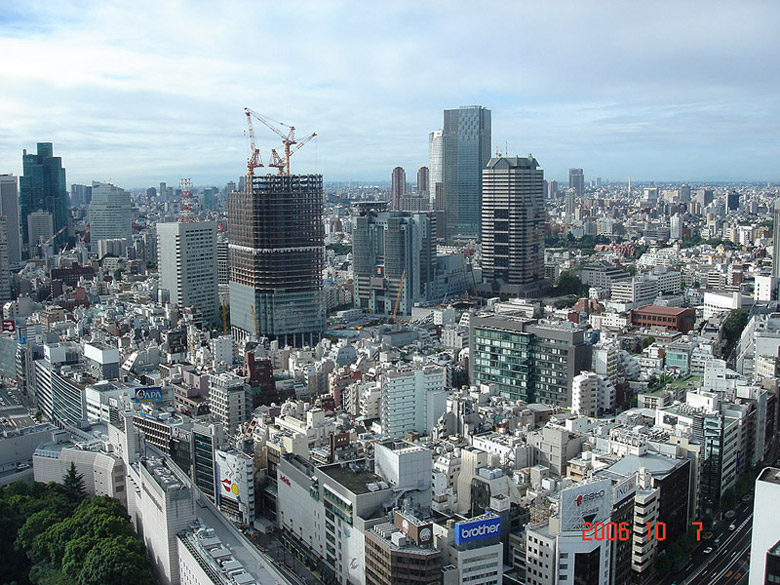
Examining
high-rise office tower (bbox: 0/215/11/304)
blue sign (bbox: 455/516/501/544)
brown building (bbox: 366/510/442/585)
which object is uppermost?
high-rise office tower (bbox: 0/215/11/304)

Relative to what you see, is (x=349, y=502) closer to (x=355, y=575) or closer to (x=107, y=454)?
(x=355, y=575)

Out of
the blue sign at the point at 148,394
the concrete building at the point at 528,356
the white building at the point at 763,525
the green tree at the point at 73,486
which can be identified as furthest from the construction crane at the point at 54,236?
the white building at the point at 763,525

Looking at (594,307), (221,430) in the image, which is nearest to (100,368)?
(221,430)

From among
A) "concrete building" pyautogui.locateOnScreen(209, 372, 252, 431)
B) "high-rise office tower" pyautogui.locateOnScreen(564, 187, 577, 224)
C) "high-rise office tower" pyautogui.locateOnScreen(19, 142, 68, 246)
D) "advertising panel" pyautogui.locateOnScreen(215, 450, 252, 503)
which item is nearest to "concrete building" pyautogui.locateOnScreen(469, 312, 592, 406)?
"concrete building" pyautogui.locateOnScreen(209, 372, 252, 431)

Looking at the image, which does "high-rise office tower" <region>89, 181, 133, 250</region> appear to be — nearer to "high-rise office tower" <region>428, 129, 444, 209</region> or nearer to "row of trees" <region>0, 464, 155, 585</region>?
"high-rise office tower" <region>428, 129, 444, 209</region>

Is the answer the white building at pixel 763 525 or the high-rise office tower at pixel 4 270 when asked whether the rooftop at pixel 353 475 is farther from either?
the high-rise office tower at pixel 4 270
